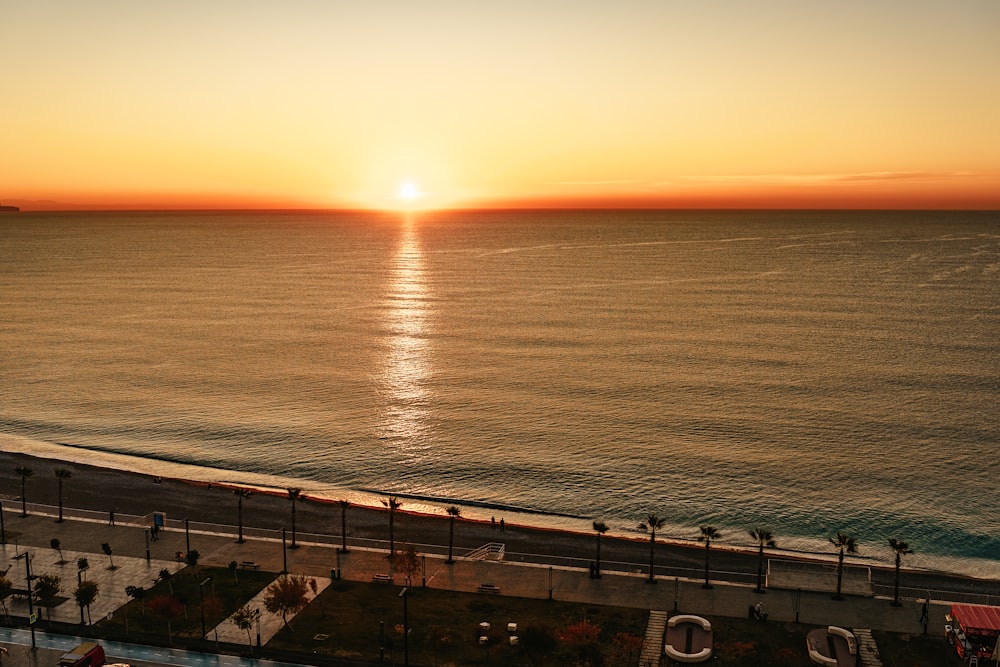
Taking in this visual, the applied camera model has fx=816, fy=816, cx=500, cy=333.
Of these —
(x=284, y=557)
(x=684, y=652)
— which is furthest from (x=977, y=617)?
(x=284, y=557)

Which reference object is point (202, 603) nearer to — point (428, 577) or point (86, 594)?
point (86, 594)

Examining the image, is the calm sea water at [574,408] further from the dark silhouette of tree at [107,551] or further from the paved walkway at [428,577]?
the dark silhouette of tree at [107,551]

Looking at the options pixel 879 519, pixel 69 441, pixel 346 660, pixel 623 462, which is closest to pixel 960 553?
pixel 879 519

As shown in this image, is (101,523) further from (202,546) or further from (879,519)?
(879,519)

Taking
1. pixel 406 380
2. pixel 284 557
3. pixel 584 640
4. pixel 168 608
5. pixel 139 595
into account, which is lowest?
pixel 406 380

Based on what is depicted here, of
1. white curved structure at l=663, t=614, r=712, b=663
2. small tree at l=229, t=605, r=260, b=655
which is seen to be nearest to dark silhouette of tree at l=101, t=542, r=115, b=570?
small tree at l=229, t=605, r=260, b=655
